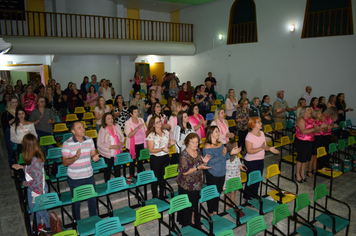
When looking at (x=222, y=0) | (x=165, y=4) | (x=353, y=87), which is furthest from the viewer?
(x=165, y=4)

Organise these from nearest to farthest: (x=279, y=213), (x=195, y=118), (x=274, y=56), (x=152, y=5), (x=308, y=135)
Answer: (x=279, y=213) → (x=308, y=135) → (x=195, y=118) → (x=274, y=56) → (x=152, y=5)

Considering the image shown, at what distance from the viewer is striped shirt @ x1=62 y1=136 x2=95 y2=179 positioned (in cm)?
401

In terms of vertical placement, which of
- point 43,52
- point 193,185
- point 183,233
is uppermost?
point 43,52

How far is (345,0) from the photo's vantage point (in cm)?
925

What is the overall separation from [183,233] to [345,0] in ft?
31.1

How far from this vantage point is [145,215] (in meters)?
3.76

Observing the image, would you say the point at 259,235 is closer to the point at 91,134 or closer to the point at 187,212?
the point at 187,212

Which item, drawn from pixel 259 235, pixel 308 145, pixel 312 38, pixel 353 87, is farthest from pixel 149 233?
pixel 312 38

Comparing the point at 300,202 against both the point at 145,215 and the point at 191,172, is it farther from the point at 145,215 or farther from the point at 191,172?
the point at 145,215

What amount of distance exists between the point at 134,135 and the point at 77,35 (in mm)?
8280

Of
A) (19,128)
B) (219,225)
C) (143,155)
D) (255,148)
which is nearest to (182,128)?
(143,155)

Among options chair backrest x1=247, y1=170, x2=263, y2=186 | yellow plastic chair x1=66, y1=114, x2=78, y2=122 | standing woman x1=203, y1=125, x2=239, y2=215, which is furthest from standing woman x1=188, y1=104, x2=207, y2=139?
yellow plastic chair x1=66, y1=114, x2=78, y2=122

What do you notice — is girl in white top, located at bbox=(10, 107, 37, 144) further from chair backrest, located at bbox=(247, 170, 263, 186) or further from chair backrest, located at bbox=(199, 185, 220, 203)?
chair backrest, located at bbox=(247, 170, 263, 186)

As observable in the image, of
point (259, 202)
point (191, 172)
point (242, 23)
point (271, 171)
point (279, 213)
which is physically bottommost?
point (259, 202)
